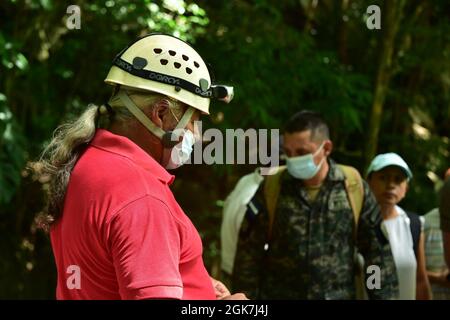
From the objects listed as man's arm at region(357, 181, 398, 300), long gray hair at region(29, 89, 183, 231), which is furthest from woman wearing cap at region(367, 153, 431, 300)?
long gray hair at region(29, 89, 183, 231)

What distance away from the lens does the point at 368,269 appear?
4414 millimetres

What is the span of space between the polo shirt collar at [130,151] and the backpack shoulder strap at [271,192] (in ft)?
7.33

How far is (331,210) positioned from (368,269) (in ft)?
1.33

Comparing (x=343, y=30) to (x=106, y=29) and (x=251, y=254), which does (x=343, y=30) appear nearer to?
(x=106, y=29)

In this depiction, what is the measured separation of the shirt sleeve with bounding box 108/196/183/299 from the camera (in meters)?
1.99

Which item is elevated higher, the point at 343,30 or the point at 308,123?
the point at 343,30

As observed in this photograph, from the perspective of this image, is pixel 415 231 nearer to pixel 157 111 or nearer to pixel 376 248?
pixel 376 248

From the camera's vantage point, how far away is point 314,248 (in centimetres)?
434

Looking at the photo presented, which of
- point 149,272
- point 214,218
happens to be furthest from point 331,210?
point 214,218

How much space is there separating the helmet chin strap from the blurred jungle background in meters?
3.10

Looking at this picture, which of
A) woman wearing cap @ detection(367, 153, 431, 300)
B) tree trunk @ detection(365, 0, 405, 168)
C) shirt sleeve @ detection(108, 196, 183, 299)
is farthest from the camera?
tree trunk @ detection(365, 0, 405, 168)

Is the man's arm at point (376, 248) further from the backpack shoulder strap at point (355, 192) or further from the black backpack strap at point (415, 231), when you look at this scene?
the black backpack strap at point (415, 231)

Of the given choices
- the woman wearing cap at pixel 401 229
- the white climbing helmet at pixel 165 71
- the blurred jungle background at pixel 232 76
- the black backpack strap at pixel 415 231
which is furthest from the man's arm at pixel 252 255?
the white climbing helmet at pixel 165 71

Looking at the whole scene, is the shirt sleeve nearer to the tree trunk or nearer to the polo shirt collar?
the polo shirt collar
